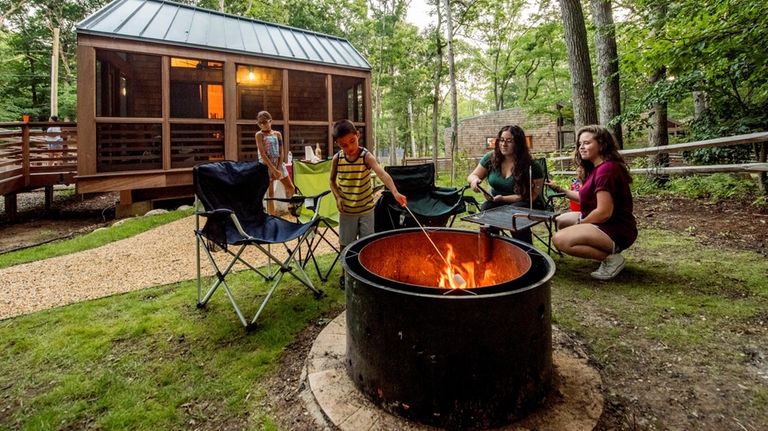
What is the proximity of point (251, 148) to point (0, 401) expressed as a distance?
279 inches

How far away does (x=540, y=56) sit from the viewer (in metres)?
19.9

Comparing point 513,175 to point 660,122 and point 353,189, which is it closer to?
point 353,189

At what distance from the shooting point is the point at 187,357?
224cm

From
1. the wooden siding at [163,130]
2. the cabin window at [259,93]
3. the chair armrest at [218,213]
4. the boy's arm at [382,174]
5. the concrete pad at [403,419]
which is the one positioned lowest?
the concrete pad at [403,419]

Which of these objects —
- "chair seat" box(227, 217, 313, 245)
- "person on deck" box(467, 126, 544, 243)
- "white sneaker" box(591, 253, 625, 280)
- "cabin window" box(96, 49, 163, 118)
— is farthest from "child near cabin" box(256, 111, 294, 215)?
"cabin window" box(96, 49, 163, 118)

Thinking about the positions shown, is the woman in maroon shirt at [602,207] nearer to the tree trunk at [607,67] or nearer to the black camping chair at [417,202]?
the black camping chair at [417,202]

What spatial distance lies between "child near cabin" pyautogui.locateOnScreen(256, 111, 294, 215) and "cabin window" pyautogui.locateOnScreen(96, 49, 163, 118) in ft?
15.4

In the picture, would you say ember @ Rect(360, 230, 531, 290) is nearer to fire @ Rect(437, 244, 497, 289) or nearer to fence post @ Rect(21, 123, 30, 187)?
fire @ Rect(437, 244, 497, 289)

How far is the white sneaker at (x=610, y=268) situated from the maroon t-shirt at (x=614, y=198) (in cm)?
12

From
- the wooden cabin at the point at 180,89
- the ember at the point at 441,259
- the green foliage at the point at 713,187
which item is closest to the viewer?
the ember at the point at 441,259

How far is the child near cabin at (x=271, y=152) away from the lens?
549 centimetres

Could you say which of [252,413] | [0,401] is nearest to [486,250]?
[252,413]

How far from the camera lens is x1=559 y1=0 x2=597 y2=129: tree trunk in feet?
20.3

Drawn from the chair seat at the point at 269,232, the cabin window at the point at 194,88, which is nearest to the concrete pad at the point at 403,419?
the chair seat at the point at 269,232
